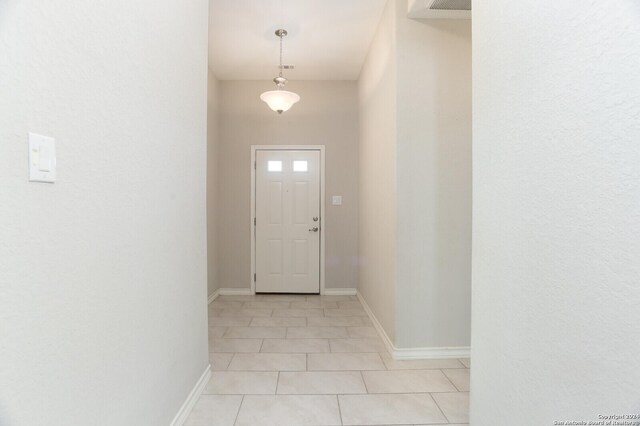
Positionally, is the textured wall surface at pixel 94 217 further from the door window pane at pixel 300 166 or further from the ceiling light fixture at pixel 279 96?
the door window pane at pixel 300 166

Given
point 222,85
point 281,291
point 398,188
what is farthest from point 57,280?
point 222,85

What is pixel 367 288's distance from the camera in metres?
3.94

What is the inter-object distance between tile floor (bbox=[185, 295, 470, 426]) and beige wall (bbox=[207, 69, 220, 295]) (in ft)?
3.02

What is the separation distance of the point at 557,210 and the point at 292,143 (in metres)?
3.98

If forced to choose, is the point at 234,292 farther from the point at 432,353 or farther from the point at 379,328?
the point at 432,353

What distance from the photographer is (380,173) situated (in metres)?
3.27

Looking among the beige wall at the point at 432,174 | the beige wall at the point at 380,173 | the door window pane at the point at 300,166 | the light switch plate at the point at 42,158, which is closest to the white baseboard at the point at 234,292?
the beige wall at the point at 380,173

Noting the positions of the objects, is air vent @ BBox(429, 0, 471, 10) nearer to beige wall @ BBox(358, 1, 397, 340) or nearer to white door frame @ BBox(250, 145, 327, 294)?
beige wall @ BBox(358, 1, 397, 340)

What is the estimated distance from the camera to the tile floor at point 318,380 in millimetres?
1902

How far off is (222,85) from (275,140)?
1046mm

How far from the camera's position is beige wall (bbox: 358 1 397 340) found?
2.80 m

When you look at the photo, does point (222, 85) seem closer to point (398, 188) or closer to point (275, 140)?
point (275, 140)

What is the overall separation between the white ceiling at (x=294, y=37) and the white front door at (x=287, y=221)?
1091 mm

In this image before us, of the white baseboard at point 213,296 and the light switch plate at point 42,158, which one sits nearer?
the light switch plate at point 42,158
